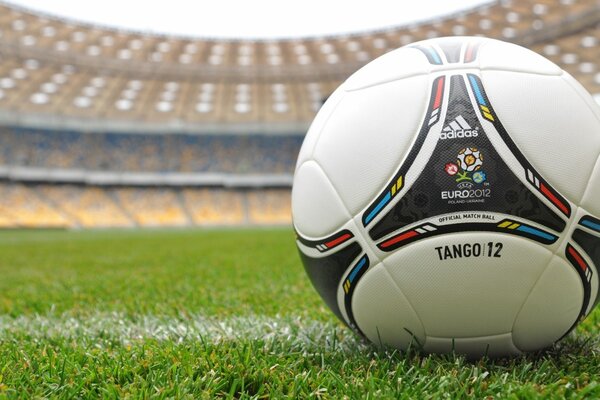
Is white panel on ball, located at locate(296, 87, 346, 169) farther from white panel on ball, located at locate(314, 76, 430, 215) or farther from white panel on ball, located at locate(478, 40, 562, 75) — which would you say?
white panel on ball, located at locate(478, 40, 562, 75)

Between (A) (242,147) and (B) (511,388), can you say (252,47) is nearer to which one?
(A) (242,147)

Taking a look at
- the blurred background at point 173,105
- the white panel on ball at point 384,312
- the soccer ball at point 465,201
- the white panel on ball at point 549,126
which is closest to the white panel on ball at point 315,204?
the soccer ball at point 465,201

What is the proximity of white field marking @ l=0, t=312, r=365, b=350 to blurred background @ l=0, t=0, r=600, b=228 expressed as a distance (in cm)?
2779

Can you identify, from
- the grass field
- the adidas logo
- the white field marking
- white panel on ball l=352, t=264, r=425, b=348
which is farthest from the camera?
the white field marking

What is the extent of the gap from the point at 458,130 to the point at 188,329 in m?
1.42

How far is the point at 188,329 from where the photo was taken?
7.65 ft

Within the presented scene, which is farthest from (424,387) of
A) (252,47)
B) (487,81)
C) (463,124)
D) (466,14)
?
(252,47)

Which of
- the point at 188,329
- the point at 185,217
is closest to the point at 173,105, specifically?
the point at 185,217

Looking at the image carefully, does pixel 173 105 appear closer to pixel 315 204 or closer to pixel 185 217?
pixel 185 217

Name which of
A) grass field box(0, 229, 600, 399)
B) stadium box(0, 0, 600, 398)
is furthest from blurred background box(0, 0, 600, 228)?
grass field box(0, 229, 600, 399)

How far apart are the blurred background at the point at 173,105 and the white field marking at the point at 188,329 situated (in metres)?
27.8

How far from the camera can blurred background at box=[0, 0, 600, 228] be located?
92.9 ft

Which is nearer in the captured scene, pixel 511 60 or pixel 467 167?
pixel 467 167

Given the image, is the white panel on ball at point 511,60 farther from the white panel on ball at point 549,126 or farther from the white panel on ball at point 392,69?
the white panel on ball at point 392,69
